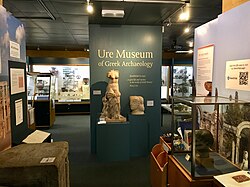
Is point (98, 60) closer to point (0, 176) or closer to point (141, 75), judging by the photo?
point (141, 75)

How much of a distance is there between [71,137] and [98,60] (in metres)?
2.70

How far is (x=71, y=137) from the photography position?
21.6 ft

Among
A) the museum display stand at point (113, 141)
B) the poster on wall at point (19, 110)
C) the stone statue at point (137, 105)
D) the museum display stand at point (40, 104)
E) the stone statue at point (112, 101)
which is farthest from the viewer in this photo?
the museum display stand at point (40, 104)

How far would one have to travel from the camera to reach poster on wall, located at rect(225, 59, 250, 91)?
209 cm

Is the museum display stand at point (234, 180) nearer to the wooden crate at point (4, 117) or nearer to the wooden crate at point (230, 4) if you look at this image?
the wooden crate at point (230, 4)

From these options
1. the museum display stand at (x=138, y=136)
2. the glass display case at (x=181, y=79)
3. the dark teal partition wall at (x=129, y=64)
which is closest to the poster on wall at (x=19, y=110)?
the dark teal partition wall at (x=129, y=64)

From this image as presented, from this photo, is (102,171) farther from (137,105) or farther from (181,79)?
(181,79)

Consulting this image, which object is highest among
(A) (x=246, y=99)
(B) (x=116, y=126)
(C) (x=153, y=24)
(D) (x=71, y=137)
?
(C) (x=153, y=24)

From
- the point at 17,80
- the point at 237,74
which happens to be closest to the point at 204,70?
the point at 237,74

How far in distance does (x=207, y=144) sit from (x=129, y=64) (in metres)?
3.32

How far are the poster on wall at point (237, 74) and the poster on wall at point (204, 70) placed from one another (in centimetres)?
42

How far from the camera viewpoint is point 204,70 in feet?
9.96

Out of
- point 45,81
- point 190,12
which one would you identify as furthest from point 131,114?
point 45,81

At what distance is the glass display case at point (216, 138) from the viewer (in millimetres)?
1951
